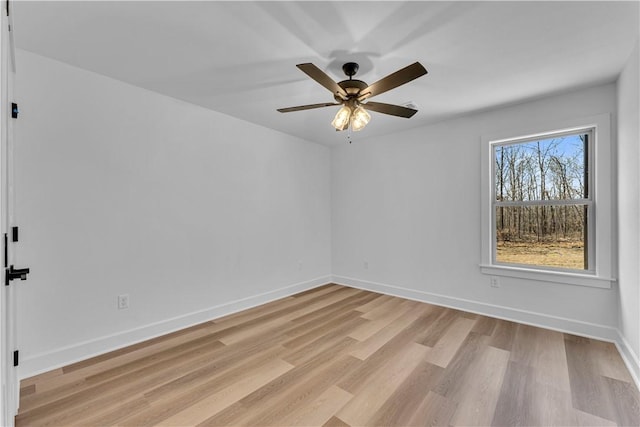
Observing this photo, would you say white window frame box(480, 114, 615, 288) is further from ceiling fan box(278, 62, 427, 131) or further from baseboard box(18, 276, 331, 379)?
baseboard box(18, 276, 331, 379)

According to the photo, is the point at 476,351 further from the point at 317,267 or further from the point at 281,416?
the point at 317,267

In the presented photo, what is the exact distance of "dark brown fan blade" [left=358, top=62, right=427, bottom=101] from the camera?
1.68 meters

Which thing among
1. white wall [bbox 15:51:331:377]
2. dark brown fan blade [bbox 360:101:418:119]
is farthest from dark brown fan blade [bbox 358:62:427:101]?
white wall [bbox 15:51:331:377]

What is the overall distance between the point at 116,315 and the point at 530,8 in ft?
12.7

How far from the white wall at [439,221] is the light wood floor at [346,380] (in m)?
0.35

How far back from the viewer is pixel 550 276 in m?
2.96

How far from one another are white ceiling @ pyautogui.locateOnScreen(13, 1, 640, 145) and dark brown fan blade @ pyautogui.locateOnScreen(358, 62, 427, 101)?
30 cm

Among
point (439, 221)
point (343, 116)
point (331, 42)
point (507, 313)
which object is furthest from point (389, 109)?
point (507, 313)

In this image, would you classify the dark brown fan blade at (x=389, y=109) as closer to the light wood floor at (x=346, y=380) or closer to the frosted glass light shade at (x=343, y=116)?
the frosted glass light shade at (x=343, y=116)

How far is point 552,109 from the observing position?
294 cm

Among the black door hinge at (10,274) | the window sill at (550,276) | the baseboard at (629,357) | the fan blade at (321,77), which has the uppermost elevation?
the fan blade at (321,77)

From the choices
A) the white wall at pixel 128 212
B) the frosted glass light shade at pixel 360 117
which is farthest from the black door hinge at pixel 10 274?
the frosted glass light shade at pixel 360 117

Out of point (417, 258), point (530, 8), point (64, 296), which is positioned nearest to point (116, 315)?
point (64, 296)

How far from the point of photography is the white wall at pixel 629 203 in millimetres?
2080
